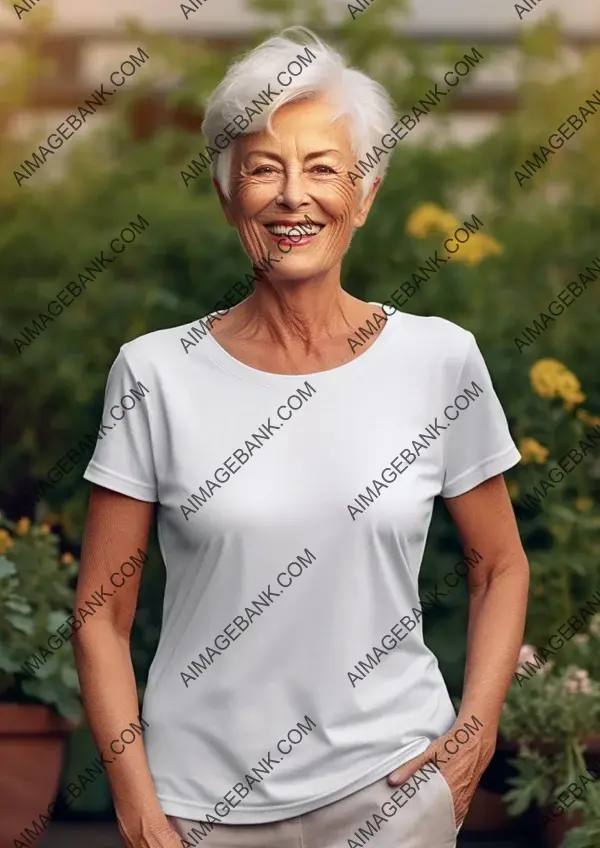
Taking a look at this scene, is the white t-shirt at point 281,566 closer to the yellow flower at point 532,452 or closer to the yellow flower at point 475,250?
the yellow flower at point 532,452

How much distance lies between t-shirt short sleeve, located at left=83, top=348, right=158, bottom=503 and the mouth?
0.92 ft

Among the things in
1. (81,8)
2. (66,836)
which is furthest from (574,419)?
(81,8)

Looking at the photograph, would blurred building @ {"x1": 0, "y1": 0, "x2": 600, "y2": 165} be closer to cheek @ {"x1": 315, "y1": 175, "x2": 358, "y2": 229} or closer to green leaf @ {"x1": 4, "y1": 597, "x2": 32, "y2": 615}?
green leaf @ {"x1": 4, "y1": 597, "x2": 32, "y2": 615}

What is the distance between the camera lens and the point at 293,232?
2246 millimetres

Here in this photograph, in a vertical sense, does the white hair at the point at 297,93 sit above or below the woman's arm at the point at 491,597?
above

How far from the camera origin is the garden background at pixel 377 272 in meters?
4.09

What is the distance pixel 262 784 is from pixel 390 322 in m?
0.71

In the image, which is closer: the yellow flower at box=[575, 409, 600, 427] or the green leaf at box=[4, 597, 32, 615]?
the green leaf at box=[4, 597, 32, 615]

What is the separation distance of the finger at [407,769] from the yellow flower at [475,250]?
248cm

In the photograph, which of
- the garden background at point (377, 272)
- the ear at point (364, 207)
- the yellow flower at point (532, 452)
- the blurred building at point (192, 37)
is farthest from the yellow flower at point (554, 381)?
the ear at point (364, 207)

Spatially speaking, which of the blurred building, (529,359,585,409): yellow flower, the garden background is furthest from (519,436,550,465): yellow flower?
the blurred building

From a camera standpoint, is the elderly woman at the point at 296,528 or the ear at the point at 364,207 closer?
the elderly woman at the point at 296,528

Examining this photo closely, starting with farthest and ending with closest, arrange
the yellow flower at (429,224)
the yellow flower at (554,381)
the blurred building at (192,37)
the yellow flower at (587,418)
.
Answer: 1. the blurred building at (192,37)
2. the yellow flower at (429,224)
3. the yellow flower at (587,418)
4. the yellow flower at (554,381)

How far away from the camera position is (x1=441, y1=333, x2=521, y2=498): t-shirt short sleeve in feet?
7.54
